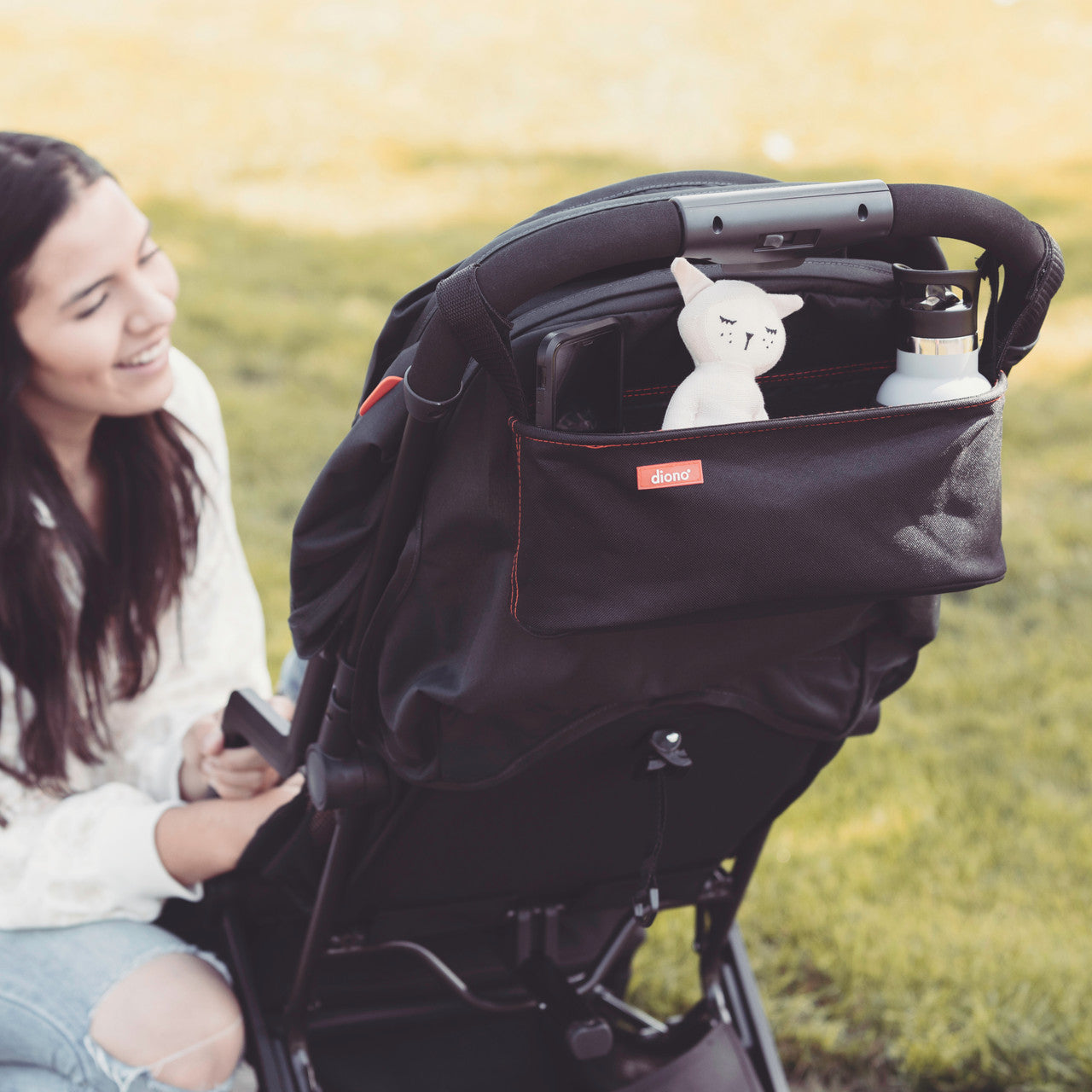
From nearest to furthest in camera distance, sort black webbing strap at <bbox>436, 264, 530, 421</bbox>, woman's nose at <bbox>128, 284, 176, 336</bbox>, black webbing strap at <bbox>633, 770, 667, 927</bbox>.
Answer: black webbing strap at <bbox>436, 264, 530, 421</bbox>, black webbing strap at <bbox>633, 770, 667, 927</bbox>, woman's nose at <bbox>128, 284, 176, 336</bbox>

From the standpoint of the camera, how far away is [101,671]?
1.93 meters

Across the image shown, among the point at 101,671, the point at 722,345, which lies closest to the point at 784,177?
the point at 101,671

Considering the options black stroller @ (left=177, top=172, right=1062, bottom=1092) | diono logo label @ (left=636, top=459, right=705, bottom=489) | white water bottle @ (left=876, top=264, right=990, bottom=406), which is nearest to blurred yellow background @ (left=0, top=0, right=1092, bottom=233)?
black stroller @ (left=177, top=172, right=1062, bottom=1092)

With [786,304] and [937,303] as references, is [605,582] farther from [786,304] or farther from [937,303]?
[937,303]

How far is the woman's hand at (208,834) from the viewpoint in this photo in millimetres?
1712

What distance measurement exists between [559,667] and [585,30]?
8645 mm

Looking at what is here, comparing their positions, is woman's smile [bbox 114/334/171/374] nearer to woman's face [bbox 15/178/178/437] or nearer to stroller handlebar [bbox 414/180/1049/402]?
woman's face [bbox 15/178/178/437]

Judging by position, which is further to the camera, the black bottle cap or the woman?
the woman

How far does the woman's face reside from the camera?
Result: 1.75 m

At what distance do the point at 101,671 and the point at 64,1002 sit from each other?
0.49 metres

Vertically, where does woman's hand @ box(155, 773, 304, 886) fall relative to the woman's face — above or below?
below

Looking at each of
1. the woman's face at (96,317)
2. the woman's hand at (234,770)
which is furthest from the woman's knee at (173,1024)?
the woman's face at (96,317)

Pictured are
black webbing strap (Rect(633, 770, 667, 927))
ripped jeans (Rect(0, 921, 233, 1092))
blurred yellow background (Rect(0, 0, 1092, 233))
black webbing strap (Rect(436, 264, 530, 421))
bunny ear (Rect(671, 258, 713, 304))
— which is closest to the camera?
black webbing strap (Rect(436, 264, 530, 421))

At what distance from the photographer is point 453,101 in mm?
8016
